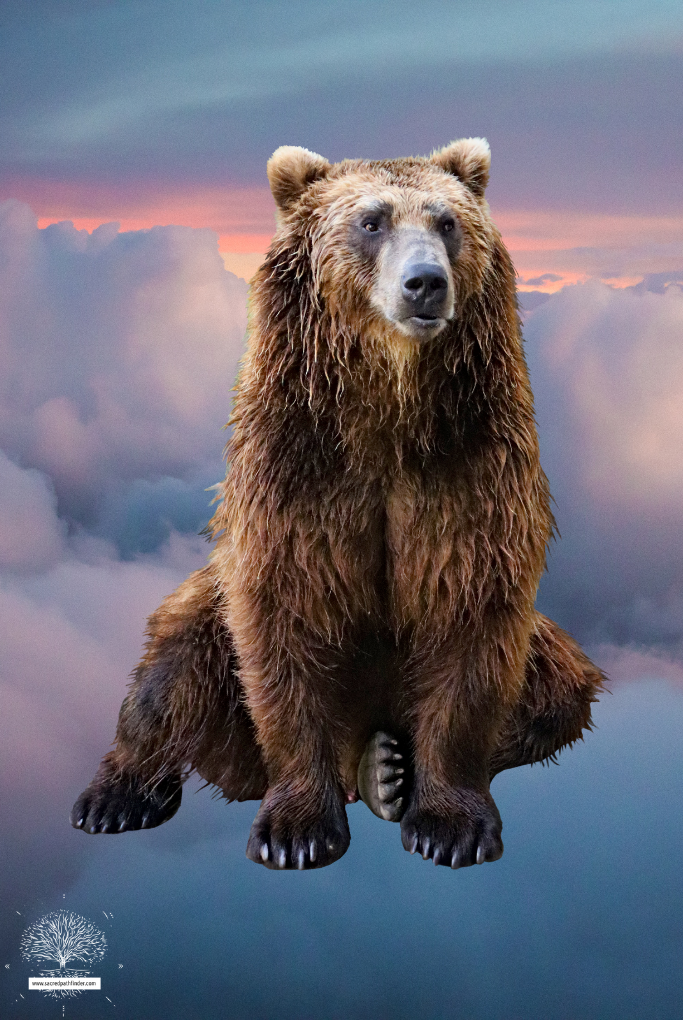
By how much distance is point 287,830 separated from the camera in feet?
14.3

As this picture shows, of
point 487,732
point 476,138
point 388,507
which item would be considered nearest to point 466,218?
point 476,138

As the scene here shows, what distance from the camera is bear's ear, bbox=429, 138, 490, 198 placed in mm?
4184

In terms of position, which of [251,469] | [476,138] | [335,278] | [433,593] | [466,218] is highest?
[476,138]

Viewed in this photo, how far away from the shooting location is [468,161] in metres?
4.18

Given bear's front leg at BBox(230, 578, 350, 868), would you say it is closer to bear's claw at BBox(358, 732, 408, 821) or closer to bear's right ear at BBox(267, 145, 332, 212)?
bear's claw at BBox(358, 732, 408, 821)

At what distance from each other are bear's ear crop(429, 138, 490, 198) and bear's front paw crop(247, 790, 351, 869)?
2.04 m

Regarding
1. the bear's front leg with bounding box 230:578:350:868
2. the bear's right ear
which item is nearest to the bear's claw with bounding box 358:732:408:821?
the bear's front leg with bounding box 230:578:350:868

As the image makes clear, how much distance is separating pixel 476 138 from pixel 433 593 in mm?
1455

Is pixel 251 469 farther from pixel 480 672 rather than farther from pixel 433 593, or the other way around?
A: pixel 480 672

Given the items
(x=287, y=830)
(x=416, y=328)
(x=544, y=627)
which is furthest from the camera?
(x=544, y=627)

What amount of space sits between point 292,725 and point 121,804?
74 centimetres

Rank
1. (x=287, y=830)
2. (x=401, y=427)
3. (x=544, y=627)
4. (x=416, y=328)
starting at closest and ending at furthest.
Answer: (x=416, y=328)
(x=401, y=427)
(x=287, y=830)
(x=544, y=627)

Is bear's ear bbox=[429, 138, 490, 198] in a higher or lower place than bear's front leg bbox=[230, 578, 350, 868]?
higher

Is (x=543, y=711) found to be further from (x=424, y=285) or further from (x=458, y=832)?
(x=424, y=285)
